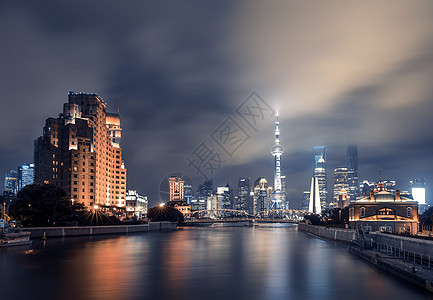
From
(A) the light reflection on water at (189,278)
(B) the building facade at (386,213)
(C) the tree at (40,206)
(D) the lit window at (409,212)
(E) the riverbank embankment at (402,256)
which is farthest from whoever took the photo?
(D) the lit window at (409,212)

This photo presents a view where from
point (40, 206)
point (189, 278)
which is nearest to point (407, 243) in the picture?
point (189, 278)

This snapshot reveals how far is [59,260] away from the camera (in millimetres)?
72875

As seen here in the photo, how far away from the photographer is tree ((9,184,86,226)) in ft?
413

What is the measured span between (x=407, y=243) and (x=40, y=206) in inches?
3963

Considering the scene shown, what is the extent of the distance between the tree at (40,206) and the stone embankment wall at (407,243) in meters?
88.5

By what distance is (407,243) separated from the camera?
214 ft

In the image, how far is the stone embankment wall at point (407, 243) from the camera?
55656mm

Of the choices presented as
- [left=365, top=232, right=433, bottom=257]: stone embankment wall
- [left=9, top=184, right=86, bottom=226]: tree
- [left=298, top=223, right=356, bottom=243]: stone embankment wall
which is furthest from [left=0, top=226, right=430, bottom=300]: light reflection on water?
[left=9, top=184, right=86, bottom=226]: tree

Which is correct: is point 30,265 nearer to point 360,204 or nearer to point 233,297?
point 233,297

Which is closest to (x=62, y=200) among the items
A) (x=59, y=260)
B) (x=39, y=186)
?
(x=39, y=186)

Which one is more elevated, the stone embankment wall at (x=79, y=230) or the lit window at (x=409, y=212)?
the lit window at (x=409, y=212)

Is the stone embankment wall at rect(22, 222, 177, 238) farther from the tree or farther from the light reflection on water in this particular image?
the light reflection on water

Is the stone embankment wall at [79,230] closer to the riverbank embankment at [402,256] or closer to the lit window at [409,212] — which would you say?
the riverbank embankment at [402,256]

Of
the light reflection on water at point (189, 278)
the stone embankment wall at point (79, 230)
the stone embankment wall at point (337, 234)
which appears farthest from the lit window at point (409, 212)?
the stone embankment wall at point (79, 230)
